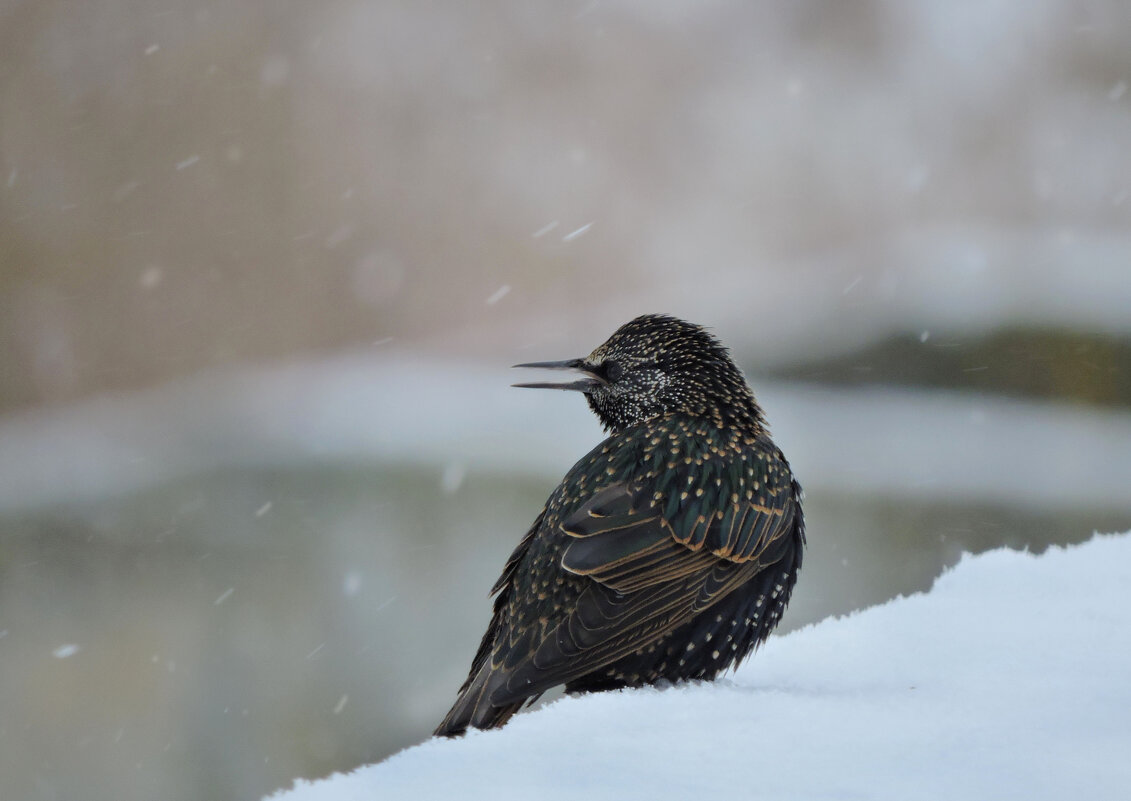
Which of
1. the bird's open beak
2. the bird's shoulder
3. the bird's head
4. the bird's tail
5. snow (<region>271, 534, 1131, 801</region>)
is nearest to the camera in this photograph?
snow (<region>271, 534, 1131, 801</region>)

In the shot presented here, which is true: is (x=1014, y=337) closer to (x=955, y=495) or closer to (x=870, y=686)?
(x=955, y=495)

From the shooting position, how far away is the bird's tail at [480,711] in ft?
6.78

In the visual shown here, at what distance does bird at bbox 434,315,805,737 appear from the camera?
212 centimetres

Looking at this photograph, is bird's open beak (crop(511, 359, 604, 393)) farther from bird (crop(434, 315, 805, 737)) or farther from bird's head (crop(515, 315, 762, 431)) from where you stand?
bird (crop(434, 315, 805, 737))

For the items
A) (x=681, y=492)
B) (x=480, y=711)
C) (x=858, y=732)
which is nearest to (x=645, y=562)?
(x=681, y=492)

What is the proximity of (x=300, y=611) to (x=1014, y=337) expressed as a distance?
22.9 feet

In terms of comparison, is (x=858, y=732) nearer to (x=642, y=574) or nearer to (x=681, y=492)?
(x=642, y=574)

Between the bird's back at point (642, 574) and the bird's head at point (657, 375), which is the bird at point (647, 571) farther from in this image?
the bird's head at point (657, 375)

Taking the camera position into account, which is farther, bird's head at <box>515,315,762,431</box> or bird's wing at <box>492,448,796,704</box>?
bird's head at <box>515,315,762,431</box>

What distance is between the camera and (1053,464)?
9133mm

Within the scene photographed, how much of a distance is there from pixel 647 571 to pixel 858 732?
0.71m

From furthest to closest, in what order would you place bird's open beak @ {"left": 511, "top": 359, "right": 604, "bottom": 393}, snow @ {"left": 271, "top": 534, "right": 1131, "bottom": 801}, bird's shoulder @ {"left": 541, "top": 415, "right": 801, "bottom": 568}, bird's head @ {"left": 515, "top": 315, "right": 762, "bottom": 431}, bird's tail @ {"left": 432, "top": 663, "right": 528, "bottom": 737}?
1. bird's open beak @ {"left": 511, "top": 359, "right": 604, "bottom": 393}
2. bird's head @ {"left": 515, "top": 315, "right": 762, "bottom": 431}
3. bird's shoulder @ {"left": 541, "top": 415, "right": 801, "bottom": 568}
4. bird's tail @ {"left": 432, "top": 663, "right": 528, "bottom": 737}
5. snow @ {"left": 271, "top": 534, "right": 1131, "bottom": 801}

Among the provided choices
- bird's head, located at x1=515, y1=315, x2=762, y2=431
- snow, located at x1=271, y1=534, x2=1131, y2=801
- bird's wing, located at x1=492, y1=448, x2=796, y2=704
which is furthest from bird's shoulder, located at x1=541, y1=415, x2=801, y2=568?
snow, located at x1=271, y1=534, x2=1131, y2=801

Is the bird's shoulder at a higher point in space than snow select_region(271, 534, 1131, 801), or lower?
higher
